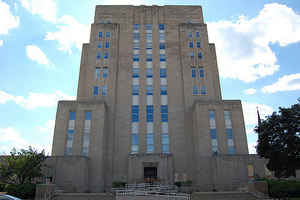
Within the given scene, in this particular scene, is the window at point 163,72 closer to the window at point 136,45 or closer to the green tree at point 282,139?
the window at point 136,45

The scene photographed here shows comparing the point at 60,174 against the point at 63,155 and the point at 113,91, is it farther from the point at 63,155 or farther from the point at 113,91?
the point at 113,91

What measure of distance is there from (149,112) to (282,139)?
75.8 feet

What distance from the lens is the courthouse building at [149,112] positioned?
37.9 metres

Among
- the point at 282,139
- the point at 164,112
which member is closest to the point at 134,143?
the point at 164,112

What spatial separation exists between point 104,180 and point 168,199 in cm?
1776

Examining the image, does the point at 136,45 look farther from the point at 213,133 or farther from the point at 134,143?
the point at 213,133

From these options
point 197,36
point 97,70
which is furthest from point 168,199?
point 197,36

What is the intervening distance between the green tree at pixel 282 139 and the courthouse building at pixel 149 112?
344 inches

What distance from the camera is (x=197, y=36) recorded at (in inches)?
2053

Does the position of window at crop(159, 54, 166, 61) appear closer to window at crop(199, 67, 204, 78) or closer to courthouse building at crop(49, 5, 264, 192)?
courthouse building at crop(49, 5, 264, 192)

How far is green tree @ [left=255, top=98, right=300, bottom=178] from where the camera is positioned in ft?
86.9

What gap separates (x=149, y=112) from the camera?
45.9m

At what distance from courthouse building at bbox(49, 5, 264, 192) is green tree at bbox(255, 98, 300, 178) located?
873cm

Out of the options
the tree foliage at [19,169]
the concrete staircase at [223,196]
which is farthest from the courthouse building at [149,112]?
the concrete staircase at [223,196]
